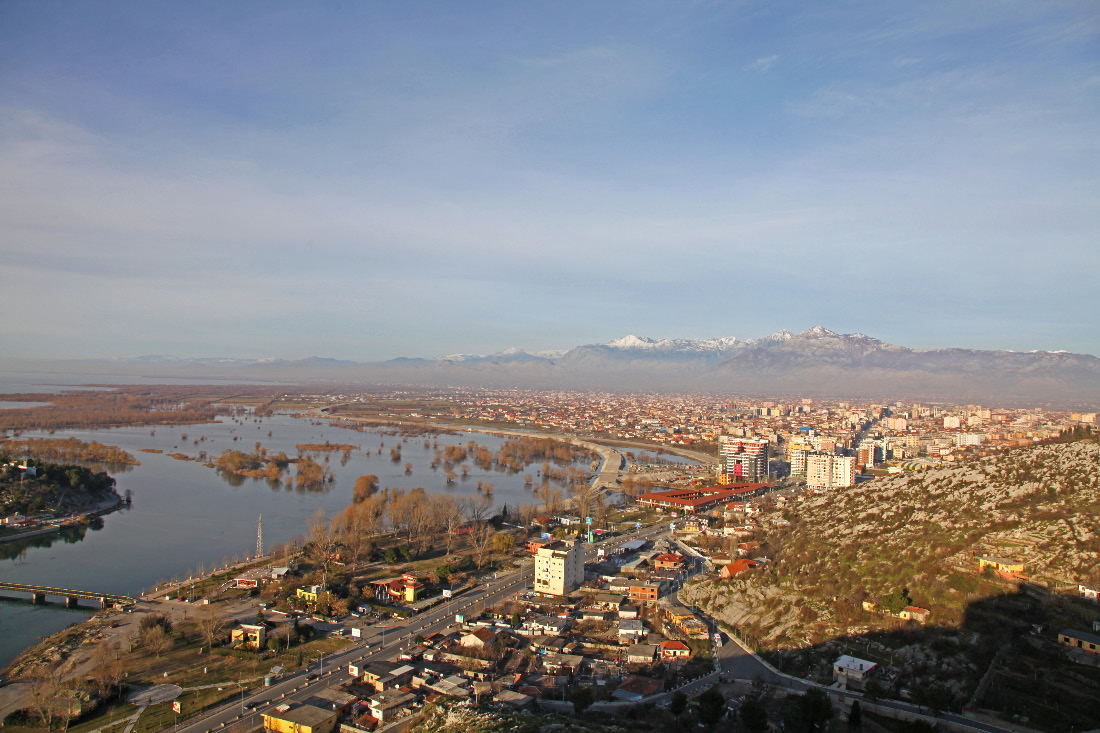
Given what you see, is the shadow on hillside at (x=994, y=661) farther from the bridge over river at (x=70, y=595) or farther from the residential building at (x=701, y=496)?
the residential building at (x=701, y=496)

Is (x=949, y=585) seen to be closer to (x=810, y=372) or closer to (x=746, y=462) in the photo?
(x=746, y=462)

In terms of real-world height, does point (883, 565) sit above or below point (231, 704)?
above

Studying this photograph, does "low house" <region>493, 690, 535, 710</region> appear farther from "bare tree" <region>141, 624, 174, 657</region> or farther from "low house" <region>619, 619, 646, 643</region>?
"bare tree" <region>141, 624, 174, 657</region>

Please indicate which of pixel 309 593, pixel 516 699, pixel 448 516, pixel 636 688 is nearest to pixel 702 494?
pixel 448 516

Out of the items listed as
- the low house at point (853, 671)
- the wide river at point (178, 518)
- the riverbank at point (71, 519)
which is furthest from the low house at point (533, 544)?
the riverbank at point (71, 519)

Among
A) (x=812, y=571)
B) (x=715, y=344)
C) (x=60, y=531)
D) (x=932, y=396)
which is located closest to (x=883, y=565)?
(x=812, y=571)

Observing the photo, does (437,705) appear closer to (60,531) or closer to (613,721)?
Answer: (613,721)
